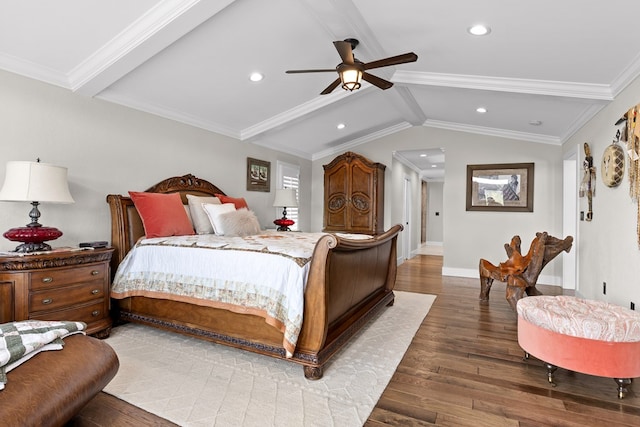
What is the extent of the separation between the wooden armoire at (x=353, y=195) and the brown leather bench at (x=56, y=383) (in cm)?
521

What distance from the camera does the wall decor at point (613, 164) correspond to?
3.23 m

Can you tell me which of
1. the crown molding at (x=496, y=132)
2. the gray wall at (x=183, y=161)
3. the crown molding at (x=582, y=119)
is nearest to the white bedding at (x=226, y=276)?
the gray wall at (x=183, y=161)

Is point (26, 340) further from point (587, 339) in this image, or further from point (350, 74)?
point (587, 339)

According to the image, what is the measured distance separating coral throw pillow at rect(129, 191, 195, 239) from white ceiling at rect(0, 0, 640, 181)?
3.58ft

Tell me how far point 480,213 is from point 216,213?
4790mm

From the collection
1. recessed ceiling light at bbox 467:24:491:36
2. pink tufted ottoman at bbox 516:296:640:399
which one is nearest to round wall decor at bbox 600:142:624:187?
pink tufted ottoman at bbox 516:296:640:399

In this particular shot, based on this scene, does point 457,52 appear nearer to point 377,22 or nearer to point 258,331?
point 377,22

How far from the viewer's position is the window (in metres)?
6.57

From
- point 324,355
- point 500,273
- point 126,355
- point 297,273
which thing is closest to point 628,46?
point 500,273

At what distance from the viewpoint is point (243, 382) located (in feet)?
7.79

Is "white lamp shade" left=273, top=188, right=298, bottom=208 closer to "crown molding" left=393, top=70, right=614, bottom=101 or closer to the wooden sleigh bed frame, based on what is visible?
the wooden sleigh bed frame

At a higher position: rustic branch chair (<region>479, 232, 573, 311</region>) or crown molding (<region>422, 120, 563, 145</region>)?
crown molding (<region>422, 120, 563, 145</region>)

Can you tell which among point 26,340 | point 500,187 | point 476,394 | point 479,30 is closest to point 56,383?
point 26,340

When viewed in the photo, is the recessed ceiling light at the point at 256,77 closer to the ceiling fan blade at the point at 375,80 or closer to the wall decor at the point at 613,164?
the ceiling fan blade at the point at 375,80
